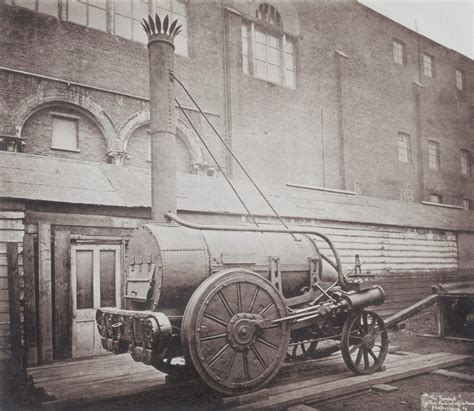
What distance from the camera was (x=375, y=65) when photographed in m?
19.7

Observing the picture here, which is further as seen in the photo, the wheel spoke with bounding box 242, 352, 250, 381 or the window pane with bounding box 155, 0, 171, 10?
the window pane with bounding box 155, 0, 171, 10

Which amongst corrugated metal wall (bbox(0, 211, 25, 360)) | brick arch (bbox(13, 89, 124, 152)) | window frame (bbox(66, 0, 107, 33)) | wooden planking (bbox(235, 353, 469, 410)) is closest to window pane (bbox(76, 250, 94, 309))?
corrugated metal wall (bbox(0, 211, 25, 360))

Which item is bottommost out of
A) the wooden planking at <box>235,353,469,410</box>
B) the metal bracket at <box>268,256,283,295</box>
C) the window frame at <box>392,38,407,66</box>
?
the wooden planking at <box>235,353,469,410</box>

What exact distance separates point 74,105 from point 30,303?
6342mm

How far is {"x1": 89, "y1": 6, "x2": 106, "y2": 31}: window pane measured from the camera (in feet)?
39.3

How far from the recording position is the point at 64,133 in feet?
37.5

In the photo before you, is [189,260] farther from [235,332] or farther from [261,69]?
[261,69]

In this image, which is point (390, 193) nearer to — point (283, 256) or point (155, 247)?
point (283, 256)

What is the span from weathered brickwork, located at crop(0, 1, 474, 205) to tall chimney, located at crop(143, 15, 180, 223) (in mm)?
6539

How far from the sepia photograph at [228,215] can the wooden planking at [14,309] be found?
26 mm

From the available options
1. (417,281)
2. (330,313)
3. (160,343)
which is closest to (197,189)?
(330,313)

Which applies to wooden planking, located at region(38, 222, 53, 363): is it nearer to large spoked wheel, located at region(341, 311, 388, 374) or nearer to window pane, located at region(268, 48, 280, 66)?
large spoked wheel, located at region(341, 311, 388, 374)

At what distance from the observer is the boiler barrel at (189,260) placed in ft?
14.9

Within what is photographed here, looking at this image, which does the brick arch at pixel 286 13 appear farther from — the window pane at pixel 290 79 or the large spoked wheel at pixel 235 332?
the large spoked wheel at pixel 235 332
